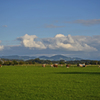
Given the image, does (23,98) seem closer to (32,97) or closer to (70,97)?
(32,97)

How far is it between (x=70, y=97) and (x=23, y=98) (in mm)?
2195

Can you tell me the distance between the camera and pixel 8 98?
9.93 meters

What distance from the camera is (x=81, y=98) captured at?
990 centimetres

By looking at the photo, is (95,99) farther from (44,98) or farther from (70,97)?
(44,98)

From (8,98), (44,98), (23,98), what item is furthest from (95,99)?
(8,98)

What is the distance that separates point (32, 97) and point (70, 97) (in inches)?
70.4

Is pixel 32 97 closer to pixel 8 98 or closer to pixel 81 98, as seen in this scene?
pixel 8 98

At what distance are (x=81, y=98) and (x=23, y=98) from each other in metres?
2.67

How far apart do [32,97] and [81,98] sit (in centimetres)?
228

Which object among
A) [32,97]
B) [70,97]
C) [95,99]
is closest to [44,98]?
[32,97]

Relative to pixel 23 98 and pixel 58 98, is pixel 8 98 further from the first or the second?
pixel 58 98

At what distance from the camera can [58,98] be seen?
9922mm

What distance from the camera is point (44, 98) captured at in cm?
993

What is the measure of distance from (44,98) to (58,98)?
64 centimetres
